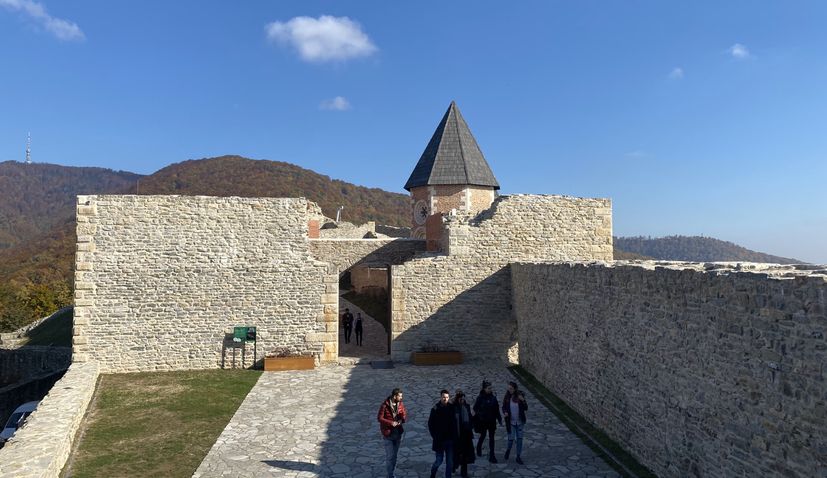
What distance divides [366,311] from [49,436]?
47.1 feet

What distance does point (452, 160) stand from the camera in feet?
73.7

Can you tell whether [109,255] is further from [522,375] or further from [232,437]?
[522,375]

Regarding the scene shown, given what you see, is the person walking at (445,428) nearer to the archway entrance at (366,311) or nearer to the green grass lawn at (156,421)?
the green grass lawn at (156,421)

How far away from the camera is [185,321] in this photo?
1415cm

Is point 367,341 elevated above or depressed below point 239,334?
below

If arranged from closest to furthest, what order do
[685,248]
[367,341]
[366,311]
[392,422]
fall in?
[392,422] → [367,341] → [366,311] → [685,248]

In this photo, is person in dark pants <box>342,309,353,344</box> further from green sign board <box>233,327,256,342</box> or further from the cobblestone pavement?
the cobblestone pavement

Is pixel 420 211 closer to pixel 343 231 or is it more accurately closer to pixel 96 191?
pixel 343 231

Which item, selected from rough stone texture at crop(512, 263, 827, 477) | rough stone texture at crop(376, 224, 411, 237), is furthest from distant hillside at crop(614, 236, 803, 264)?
rough stone texture at crop(512, 263, 827, 477)

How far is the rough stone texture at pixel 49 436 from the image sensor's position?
22.5ft

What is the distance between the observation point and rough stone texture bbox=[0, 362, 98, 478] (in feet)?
22.5

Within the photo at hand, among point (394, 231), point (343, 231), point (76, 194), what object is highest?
point (76, 194)

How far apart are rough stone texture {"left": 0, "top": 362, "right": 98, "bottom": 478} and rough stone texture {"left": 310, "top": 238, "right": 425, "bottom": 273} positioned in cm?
854

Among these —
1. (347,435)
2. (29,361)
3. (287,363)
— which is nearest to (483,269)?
(287,363)
